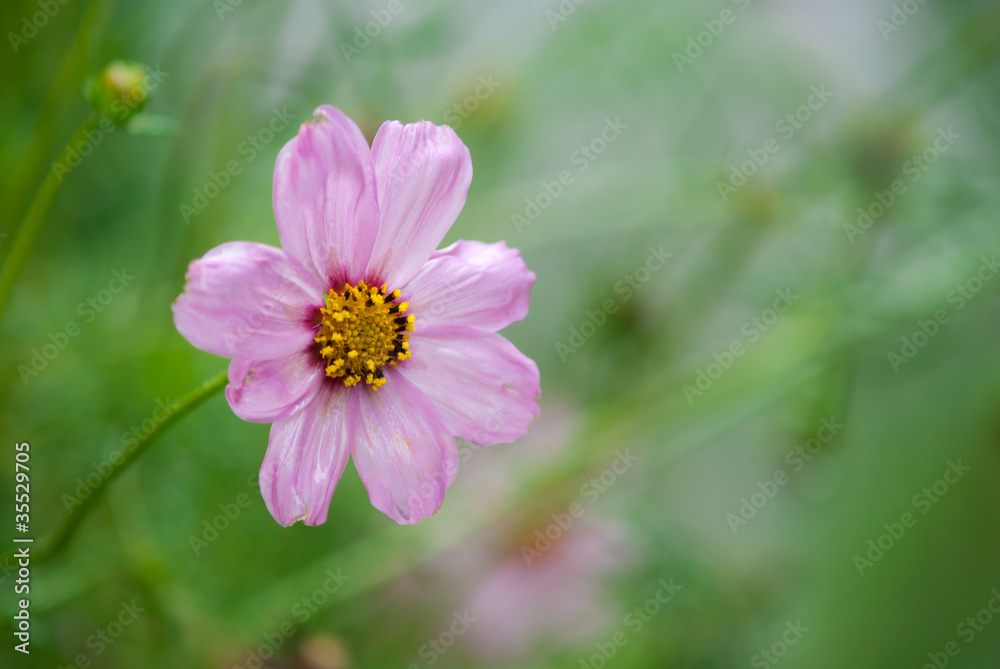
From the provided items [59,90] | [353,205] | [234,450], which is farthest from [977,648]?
[59,90]

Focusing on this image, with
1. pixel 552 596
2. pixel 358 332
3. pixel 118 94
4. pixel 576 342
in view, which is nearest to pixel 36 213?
→ pixel 118 94

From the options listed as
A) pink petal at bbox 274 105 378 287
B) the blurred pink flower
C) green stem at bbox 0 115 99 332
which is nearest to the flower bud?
green stem at bbox 0 115 99 332

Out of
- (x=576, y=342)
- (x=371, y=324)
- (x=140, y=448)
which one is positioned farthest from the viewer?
(x=576, y=342)

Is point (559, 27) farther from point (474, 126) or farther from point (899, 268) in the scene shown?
point (899, 268)

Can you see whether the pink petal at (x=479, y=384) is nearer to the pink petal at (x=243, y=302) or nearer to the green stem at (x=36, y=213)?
the pink petal at (x=243, y=302)

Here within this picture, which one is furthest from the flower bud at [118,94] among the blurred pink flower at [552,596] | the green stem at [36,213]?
the blurred pink flower at [552,596]

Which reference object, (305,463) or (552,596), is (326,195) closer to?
(305,463)
